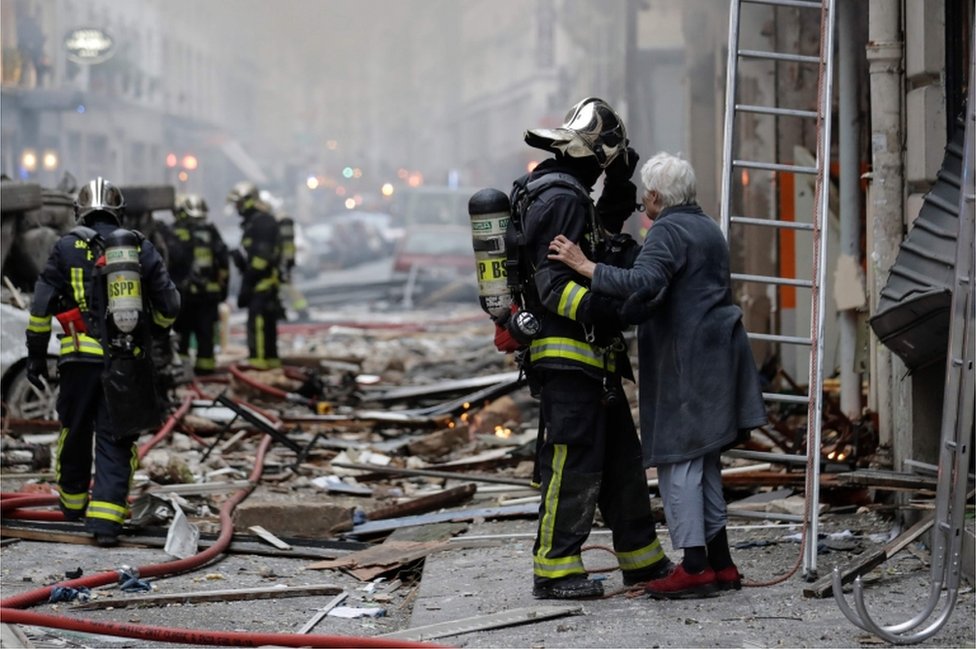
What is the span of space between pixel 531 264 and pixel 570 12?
35938 millimetres

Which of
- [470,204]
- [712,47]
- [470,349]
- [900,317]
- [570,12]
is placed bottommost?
[470,349]

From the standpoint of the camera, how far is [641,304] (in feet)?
18.3

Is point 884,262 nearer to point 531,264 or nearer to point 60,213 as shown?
point 531,264

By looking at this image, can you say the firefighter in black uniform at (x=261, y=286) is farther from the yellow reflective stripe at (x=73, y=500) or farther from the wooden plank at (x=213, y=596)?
the wooden plank at (x=213, y=596)

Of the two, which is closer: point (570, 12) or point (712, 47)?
point (712, 47)

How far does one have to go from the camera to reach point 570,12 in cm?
4081

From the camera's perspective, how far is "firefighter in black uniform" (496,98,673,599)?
570 cm

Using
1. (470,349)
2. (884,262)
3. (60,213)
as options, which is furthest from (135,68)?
(884,262)

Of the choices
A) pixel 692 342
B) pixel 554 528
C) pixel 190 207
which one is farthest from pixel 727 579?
pixel 190 207

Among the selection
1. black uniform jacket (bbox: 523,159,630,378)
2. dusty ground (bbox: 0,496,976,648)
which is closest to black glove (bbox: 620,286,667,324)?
black uniform jacket (bbox: 523,159,630,378)

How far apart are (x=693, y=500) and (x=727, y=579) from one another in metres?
0.38

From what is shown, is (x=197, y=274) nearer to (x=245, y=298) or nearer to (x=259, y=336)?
(x=245, y=298)

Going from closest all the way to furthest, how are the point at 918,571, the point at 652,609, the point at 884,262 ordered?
the point at 652,609 → the point at 918,571 → the point at 884,262

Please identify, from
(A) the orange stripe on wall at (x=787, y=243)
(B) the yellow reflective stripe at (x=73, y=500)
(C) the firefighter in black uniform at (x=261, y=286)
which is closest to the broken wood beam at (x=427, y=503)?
(B) the yellow reflective stripe at (x=73, y=500)
